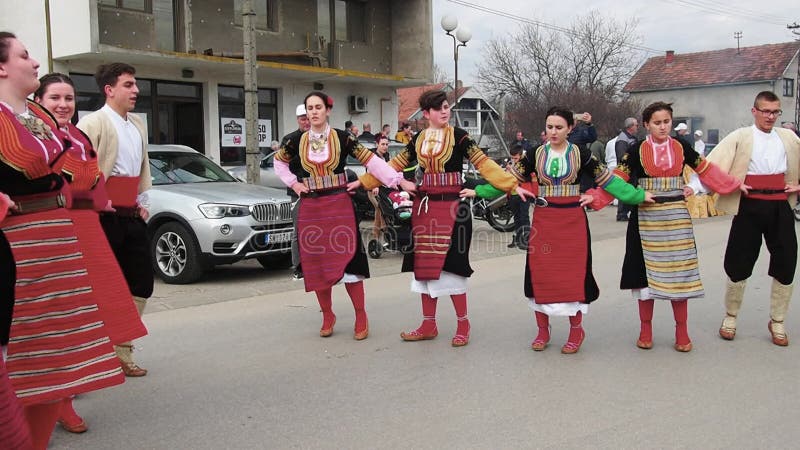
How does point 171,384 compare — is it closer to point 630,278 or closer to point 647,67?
point 630,278

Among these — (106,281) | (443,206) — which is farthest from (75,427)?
(443,206)

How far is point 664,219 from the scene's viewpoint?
570cm

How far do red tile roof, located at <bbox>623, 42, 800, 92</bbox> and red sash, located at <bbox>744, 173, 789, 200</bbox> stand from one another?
42136 mm

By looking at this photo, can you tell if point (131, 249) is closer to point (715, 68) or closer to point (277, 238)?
point (277, 238)

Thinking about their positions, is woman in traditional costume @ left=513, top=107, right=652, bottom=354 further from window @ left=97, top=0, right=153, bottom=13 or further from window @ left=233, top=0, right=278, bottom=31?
window @ left=233, top=0, right=278, bottom=31

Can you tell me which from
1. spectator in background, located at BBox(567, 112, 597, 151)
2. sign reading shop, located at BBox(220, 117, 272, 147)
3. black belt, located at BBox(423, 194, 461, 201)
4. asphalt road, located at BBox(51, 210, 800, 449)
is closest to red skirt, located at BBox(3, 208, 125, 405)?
asphalt road, located at BBox(51, 210, 800, 449)

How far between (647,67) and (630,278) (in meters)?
47.6

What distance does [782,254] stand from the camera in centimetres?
602

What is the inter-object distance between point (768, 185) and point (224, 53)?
47.7ft

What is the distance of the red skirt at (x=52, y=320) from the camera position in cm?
322

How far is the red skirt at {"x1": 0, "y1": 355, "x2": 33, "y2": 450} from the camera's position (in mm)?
2718

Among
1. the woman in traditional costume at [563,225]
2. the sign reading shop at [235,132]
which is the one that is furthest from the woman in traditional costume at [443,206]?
the sign reading shop at [235,132]

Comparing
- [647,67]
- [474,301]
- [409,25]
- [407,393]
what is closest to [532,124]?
[647,67]

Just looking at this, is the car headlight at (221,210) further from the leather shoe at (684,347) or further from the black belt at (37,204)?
the black belt at (37,204)
